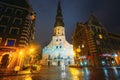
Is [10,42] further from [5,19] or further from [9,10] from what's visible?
[9,10]

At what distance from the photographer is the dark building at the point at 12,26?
65.3 feet

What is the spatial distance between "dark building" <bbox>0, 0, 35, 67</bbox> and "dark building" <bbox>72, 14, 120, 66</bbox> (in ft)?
70.4

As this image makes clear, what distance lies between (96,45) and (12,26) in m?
27.0

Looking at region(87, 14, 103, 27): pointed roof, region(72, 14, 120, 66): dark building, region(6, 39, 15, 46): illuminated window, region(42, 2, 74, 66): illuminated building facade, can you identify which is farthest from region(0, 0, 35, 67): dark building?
region(42, 2, 74, 66): illuminated building facade

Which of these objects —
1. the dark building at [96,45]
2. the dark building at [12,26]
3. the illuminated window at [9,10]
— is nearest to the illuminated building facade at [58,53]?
the dark building at [96,45]

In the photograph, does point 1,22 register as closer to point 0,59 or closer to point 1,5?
Answer: point 1,5

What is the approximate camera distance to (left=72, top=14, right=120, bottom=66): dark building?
28891mm

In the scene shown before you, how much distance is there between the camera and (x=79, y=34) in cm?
3875

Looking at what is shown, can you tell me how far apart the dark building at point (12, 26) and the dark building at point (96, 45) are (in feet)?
70.4

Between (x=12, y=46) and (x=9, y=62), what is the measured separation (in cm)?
370

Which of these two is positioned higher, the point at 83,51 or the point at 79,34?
the point at 79,34

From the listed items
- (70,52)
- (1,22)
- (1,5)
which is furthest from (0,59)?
(70,52)

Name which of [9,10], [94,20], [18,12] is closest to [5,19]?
[9,10]

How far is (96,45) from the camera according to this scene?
3020 cm
